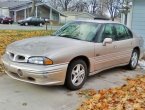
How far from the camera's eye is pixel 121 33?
795 centimetres

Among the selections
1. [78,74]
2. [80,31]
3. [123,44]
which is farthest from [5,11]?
[78,74]

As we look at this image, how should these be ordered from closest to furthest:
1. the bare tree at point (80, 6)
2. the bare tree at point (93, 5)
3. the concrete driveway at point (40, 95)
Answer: the concrete driveway at point (40, 95) → the bare tree at point (93, 5) → the bare tree at point (80, 6)

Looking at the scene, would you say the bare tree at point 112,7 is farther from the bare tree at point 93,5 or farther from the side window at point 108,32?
the side window at point 108,32

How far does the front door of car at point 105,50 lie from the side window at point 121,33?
229 millimetres

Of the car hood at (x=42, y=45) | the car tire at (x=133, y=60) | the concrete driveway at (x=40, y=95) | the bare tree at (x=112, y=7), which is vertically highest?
the bare tree at (x=112, y=7)

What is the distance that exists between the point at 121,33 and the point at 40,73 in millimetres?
3279

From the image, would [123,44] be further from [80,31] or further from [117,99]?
[117,99]

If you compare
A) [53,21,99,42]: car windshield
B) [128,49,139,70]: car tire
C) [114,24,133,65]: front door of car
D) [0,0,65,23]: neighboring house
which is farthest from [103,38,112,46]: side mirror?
[0,0,65,23]: neighboring house

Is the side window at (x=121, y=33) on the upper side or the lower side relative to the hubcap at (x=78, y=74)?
upper

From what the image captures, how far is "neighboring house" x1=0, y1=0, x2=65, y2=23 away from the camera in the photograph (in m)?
55.1

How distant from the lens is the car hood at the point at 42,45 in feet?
18.9

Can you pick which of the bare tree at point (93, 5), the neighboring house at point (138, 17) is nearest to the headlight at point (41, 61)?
the neighboring house at point (138, 17)

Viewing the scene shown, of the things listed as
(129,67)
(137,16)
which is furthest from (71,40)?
(137,16)

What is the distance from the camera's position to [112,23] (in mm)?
7699
